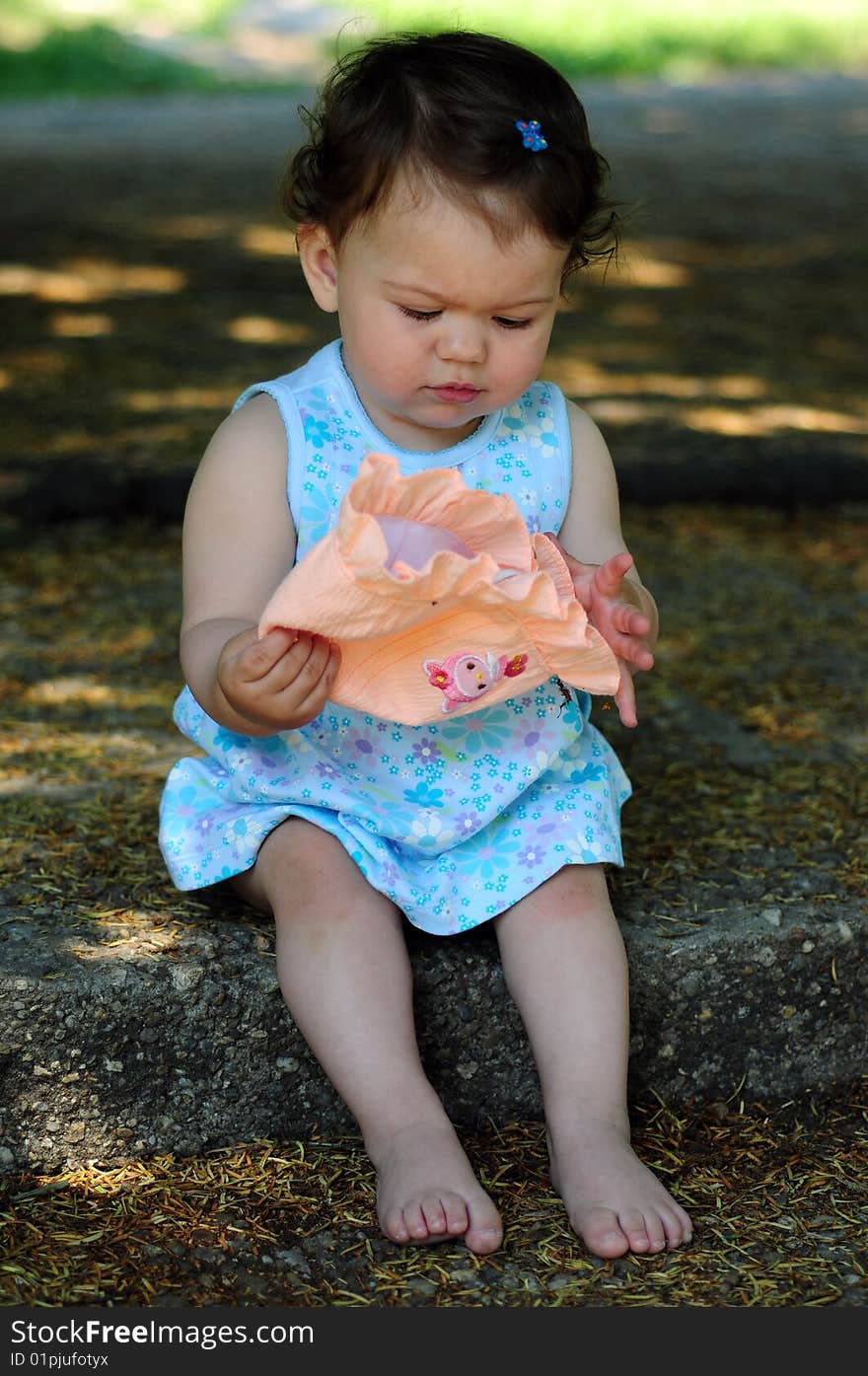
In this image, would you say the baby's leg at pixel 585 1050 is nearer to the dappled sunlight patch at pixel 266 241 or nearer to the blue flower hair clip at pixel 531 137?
the blue flower hair clip at pixel 531 137

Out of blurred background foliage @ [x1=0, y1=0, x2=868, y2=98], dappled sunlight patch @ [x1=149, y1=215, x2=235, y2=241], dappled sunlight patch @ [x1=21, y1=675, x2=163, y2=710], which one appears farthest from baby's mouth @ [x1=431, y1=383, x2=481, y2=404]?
blurred background foliage @ [x1=0, y1=0, x2=868, y2=98]

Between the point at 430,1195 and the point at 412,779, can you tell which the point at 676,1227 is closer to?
the point at 430,1195

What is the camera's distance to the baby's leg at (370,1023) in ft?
6.44

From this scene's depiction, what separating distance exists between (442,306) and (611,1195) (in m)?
1.14

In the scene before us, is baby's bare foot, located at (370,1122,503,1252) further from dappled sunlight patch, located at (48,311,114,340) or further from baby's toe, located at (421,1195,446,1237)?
dappled sunlight patch, located at (48,311,114,340)

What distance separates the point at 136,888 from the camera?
7.89 feet

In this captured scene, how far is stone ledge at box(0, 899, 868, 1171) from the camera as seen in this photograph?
2.11 m

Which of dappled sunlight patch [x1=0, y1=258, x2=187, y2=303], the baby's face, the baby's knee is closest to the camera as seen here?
the baby's face

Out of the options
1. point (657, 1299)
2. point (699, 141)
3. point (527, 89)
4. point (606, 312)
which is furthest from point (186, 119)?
point (657, 1299)

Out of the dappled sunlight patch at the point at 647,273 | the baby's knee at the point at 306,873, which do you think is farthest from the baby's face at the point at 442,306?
the dappled sunlight patch at the point at 647,273

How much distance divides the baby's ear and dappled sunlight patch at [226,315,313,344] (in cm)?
379

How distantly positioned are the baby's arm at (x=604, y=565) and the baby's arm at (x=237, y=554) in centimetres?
37

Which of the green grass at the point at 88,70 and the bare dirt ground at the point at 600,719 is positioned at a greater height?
the bare dirt ground at the point at 600,719

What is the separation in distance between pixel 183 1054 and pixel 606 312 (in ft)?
17.2
